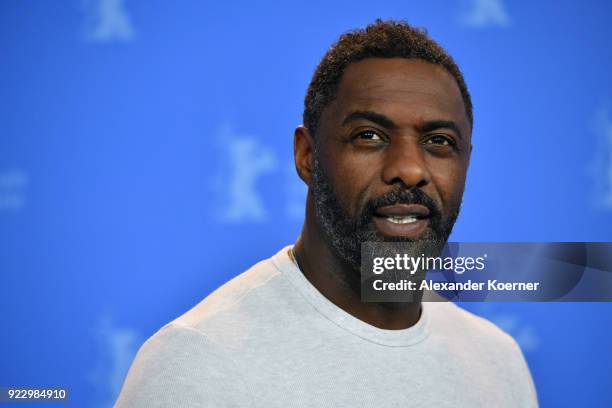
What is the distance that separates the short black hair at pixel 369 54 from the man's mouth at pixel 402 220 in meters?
0.28

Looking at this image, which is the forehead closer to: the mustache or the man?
the man

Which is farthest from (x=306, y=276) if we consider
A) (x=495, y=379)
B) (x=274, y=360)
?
(x=495, y=379)

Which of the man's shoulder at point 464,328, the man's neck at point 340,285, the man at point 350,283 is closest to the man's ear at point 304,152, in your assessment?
the man at point 350,283

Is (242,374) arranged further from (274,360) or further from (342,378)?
(342,378)

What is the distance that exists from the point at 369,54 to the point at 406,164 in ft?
0.96

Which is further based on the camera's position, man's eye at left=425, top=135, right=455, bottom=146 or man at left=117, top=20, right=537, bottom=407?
man's eye at left=425, top=135, right=455, bottom=146

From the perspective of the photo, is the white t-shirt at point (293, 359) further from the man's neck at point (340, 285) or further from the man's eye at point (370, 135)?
the man's eye at point (370, 135)

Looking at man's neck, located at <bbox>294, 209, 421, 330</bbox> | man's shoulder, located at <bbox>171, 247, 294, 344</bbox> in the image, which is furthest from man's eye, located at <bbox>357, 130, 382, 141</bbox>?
man's shoulder, located at <bbox>171, 247, 294, 344</bbox>

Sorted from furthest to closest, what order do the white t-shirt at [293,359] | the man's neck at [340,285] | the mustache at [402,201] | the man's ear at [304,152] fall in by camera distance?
the man's ear at [304,152], the man's neck at [340,285], the mustache at [402,201], the white t-shirt at [293,359]

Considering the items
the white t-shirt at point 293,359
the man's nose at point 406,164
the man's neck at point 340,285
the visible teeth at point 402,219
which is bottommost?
the white t-shirt at point 293,359

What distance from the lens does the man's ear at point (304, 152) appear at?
174cm

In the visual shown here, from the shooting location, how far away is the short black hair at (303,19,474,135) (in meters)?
1.65

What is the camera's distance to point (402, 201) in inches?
60.1

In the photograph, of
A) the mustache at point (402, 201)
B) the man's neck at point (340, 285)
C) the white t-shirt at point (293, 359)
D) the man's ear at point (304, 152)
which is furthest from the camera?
the man's ear at point (304, 152)
